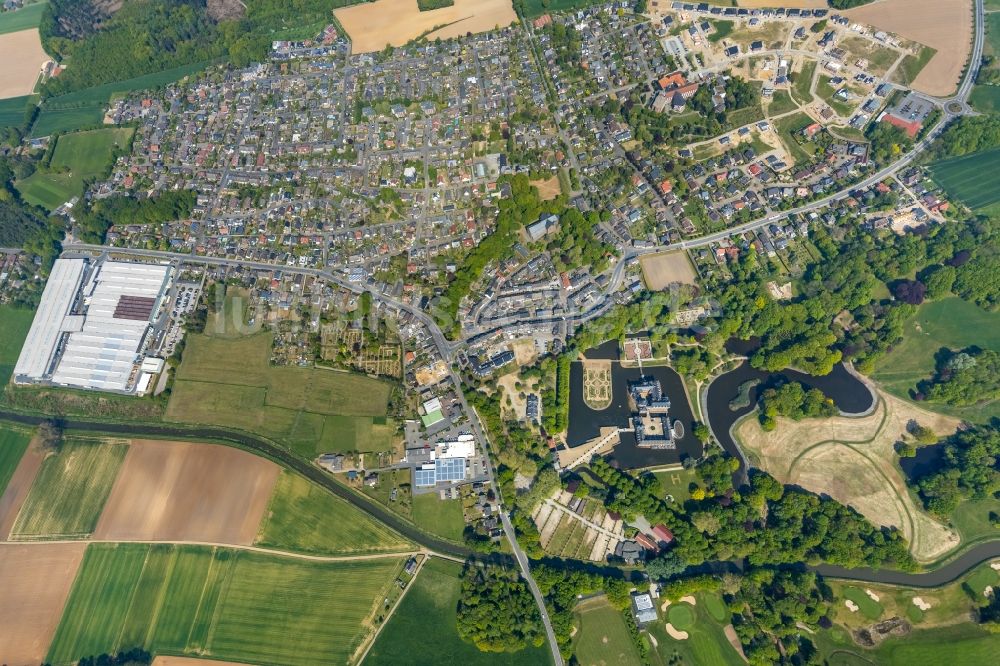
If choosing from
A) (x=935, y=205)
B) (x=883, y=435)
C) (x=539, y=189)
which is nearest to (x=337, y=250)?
(x=539, y=189)

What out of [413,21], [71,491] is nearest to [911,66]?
[413,21]

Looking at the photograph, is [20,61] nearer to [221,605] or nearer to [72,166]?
[72,166]

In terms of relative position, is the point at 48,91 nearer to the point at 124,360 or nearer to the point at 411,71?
the point at 124,360

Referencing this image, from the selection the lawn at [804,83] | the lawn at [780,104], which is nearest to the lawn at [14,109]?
the lawn at [780,104]

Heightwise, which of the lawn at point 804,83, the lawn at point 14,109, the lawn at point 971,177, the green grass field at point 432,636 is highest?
the lawn at point 804,83

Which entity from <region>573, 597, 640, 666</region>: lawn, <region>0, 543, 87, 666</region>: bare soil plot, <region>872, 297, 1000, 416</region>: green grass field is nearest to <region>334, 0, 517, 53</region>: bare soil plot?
<region>872, 297, 1000, 416</region>: green grass field

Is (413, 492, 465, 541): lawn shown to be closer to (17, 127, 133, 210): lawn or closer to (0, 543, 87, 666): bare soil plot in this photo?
(0, 543, 87, 666): bare soil plot

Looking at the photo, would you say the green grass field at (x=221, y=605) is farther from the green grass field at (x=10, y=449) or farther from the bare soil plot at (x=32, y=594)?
the green grass field at (x=10, y=449)
